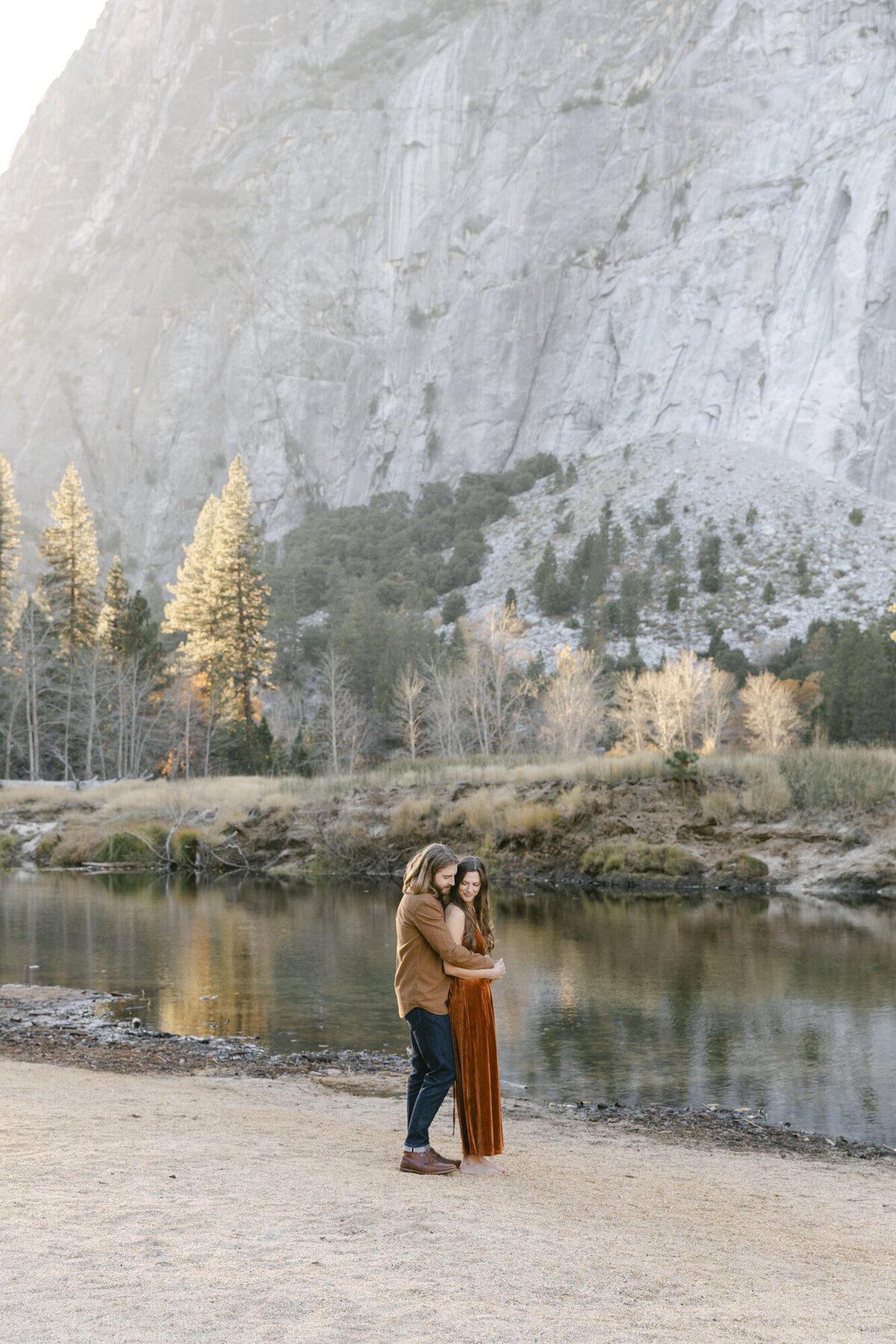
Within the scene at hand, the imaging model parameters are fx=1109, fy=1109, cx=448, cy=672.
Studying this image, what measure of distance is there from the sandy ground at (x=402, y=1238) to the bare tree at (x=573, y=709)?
4394 centimetres

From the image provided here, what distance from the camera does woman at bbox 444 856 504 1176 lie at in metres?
6.44

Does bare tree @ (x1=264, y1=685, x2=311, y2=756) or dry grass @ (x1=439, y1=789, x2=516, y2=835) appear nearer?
dry grass @ (x1=439, y1=789, x2=516, y2=835)

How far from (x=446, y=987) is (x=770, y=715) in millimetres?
54424

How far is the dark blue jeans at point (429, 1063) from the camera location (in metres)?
6.40

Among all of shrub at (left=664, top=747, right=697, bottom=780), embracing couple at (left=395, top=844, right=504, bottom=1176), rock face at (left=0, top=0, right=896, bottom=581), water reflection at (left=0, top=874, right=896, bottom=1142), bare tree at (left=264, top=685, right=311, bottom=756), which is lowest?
water reflection at (left=0, top=874, right=896, bottom=1142)

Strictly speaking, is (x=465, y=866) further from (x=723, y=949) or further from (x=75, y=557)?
(x=75, y=557)

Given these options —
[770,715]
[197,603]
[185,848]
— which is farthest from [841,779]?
[197,603]

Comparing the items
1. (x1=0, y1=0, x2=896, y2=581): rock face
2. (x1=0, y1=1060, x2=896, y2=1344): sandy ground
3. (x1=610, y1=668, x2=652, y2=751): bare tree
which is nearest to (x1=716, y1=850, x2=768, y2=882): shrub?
(x1=0, y1=1060, x2=896, y2=1344): sandy ground

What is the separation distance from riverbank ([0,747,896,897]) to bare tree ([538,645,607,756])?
54.0ft

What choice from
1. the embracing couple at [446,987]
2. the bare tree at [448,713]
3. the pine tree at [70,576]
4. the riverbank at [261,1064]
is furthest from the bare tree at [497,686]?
the embracing couple at [446,987]

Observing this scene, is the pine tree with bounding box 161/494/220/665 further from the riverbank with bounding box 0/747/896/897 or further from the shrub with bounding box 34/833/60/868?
the shrub with bounding box 34/833/60/868

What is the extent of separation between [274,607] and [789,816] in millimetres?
64411

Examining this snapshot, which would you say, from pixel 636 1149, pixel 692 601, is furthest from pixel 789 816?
pixel 692 601

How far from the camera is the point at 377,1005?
48.6ft
